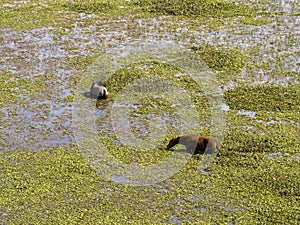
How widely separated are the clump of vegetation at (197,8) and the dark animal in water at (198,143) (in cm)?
709

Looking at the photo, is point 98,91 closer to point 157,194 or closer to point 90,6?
point 157,194

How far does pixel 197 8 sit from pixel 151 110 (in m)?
6.08

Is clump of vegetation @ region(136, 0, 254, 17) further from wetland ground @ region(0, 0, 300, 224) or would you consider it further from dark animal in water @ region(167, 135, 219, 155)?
dark animal in water @ region(167, 135, 219, 155)

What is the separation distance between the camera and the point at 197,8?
15.5 metres

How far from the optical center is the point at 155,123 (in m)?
10.0

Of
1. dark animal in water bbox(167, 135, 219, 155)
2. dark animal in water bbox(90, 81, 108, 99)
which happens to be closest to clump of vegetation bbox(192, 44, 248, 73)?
dark animal in water bbox(90, 81, 108, 99)

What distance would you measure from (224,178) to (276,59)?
17.2ft

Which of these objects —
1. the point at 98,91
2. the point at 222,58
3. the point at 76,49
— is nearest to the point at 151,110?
the point at 98,91

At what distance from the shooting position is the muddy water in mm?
10063

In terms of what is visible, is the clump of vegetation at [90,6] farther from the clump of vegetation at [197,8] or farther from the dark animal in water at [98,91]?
the dark animal in water at [98,91]

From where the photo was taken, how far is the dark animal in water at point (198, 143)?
29.3 ft

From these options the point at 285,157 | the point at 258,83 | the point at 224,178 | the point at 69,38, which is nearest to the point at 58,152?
the point at 224,178

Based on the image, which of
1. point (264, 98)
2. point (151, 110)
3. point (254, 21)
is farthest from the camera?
point (254, 21)

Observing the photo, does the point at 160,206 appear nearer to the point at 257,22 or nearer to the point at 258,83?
the point at 258,83
